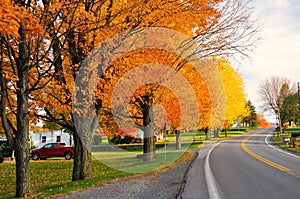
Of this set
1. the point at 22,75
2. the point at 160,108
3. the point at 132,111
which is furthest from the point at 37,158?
the point at 22,75

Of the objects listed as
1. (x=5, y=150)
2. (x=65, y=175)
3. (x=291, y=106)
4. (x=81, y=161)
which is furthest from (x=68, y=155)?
(x=291, y=106)

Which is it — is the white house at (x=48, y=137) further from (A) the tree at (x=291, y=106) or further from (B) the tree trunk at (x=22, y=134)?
(A) the tree at (x=291, y=106)

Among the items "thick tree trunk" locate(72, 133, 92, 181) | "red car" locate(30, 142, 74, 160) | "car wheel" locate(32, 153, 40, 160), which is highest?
"thick tree trunk" locate(72, 133, 92, 181)

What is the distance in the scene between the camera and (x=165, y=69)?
45.6ft

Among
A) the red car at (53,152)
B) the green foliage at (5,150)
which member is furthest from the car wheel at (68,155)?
the green foliage at (5,150)

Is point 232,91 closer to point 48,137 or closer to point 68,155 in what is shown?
point 68,155

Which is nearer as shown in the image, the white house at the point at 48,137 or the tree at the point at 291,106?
the white house at the point at 48,137

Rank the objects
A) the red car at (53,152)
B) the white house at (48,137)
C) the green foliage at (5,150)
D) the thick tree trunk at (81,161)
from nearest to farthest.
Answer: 1. the thick tree trunk at (81,161)
2. the red car at (53,152)
3. the green foliage at (5,150)
4. the white house at (48,137)

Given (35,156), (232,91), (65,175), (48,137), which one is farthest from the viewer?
(48,137)

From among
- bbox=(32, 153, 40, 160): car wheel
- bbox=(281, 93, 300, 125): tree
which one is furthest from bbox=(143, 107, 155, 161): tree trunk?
bbox=(281, 93, 300, 125): tree

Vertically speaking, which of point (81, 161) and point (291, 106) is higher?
point (291, 106)

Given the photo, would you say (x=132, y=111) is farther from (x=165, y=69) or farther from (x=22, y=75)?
(x=22, y=75)

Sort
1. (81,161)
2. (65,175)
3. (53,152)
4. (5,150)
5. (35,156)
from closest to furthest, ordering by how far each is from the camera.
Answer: (81,161)
(65,175)
(35,156)
(53,152)
(5,150)

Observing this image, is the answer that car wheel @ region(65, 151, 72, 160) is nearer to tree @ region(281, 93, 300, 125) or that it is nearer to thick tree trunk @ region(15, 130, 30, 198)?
thick tree trunk @ region(15, 130, 30, 198)
